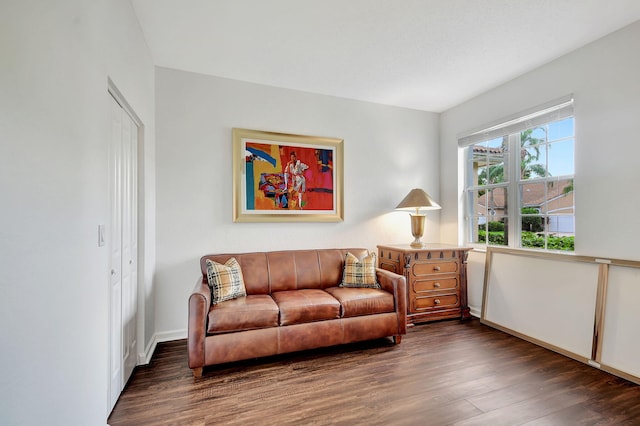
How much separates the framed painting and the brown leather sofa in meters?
0.48

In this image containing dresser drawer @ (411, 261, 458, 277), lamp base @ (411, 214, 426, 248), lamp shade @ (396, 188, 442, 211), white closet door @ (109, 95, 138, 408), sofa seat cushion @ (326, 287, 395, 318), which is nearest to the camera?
white closet door @ (109, 95, 138, 408)

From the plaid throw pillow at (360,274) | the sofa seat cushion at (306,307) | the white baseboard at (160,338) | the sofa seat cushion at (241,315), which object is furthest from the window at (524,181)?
the white baseboard at (160,338)

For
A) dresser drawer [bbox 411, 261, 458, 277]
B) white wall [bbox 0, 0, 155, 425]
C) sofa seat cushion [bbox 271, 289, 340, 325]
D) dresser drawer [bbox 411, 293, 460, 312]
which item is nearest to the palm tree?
dresser drawer [bbox 411, 261, 458, 277]

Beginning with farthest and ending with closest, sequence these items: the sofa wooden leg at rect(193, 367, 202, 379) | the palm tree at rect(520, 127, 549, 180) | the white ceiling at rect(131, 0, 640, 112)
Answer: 1. the palm tree at rect(520, 127, 549, 180)
2. the sofa wooden leg at rect(193, 367, 202, 379)
3. the white ceiling at rect(131, 0, 640, 112)

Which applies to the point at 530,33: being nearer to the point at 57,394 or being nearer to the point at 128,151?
the point at 128,151

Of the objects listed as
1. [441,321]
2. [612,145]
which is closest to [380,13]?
[612,145]

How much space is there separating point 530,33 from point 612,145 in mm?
1149

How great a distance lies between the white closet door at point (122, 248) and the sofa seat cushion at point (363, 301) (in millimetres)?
1712

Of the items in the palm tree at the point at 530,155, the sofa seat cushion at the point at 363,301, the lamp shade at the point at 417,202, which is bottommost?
the sofa seat cushion at the point at 363,301

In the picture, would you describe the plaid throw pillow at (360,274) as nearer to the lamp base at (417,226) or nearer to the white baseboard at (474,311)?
the lamp base at (417,226)

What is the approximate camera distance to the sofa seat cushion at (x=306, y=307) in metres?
2.53

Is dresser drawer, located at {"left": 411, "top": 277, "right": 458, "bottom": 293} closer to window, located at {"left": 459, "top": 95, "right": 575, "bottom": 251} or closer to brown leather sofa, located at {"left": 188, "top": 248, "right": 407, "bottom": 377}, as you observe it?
brown leather sofa, located at {"left": 188, "top": 248, "right": 407, "bottom": 377}

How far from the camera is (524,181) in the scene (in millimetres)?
3271

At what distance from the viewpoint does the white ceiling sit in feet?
7.06
